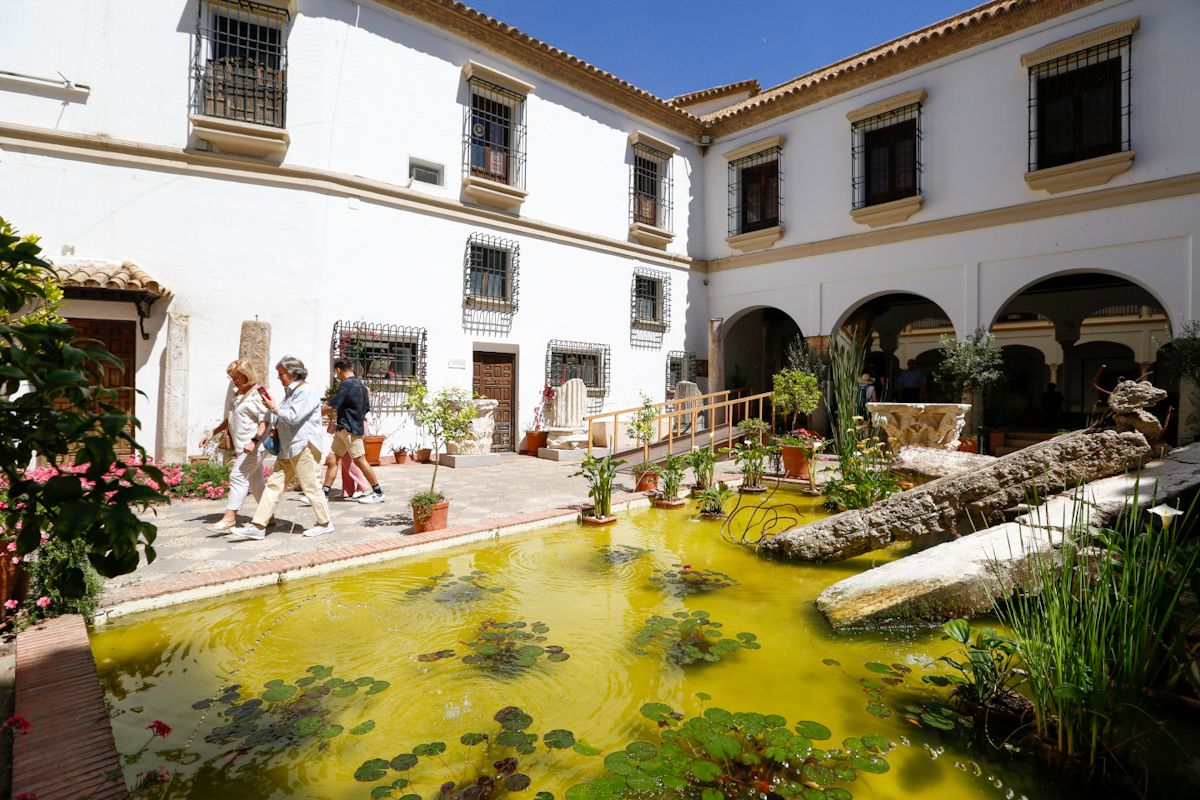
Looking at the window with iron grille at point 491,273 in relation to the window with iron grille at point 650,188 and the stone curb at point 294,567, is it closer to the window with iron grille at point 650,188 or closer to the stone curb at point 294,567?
the window with iron grille at point 650,188

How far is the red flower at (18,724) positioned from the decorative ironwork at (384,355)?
7.89 metres

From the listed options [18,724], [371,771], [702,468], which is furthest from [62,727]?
[702,468]

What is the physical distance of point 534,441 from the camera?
12.4 meters

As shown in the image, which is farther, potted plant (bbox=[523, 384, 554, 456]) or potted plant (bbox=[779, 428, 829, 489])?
potted plant (bbox=[523, 384, 554, 456])

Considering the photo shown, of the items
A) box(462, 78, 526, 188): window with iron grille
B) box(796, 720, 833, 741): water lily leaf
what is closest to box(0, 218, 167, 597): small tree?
box(796, 720, 833, 741): water lily leaf

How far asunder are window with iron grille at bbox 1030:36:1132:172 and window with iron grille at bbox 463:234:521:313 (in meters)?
9.75

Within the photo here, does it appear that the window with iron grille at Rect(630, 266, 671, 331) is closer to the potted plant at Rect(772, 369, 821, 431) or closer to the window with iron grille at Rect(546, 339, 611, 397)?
the window with iron grille at Rect(546, 339, 611, 397)

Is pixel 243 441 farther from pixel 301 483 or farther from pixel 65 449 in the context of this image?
pixel 65 449

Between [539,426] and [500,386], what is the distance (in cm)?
118

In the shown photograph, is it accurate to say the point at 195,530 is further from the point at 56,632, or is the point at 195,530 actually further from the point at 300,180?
the point at 300,180

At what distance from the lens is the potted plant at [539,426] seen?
12.4 meters

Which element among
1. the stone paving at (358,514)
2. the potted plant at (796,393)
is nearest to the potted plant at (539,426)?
the stone paving at (358,514)

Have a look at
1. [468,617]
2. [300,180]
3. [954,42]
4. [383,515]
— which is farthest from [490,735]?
[954,42]

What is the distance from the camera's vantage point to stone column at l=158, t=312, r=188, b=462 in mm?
8688
